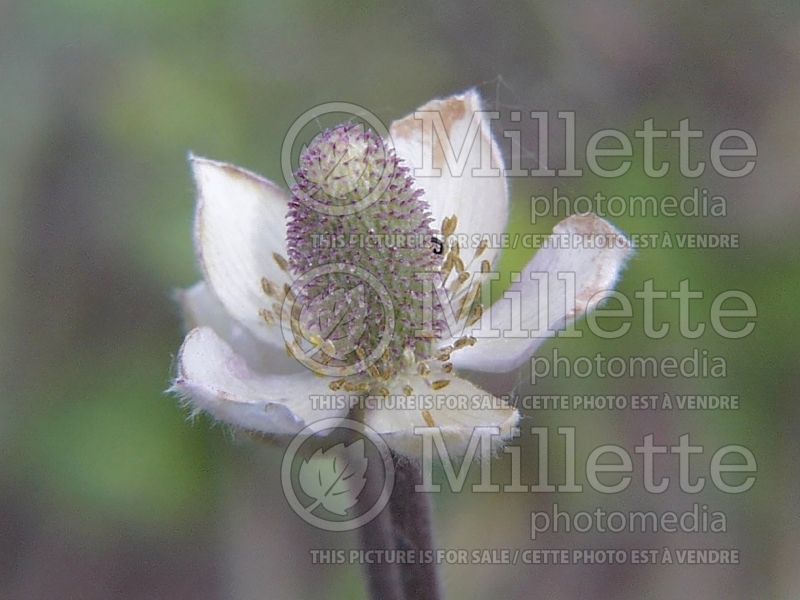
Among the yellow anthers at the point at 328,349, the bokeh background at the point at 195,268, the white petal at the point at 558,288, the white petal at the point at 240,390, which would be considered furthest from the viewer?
the bokeh background at the point at 195,268

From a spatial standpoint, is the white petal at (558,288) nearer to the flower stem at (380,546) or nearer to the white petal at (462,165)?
the white petal at (462,165)

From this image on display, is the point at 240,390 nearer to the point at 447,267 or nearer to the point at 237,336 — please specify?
the point at 237,336

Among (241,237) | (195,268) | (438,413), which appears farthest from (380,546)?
(195,268)

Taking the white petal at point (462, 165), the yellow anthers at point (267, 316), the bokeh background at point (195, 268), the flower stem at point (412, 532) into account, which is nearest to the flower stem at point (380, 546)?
the flower stem at point (412, 532)

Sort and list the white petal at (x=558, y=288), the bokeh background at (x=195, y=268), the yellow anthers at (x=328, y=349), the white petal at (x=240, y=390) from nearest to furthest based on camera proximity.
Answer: the white petal at (x=240, y=390), the white petal at (x=558, y=288), the yellow anthers at (x=328, y=349), the bokeh background at (x=195, y=268)

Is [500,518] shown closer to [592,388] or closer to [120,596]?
[592,388]

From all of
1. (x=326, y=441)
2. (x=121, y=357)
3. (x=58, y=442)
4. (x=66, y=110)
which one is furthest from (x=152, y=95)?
(x=326, y=441)

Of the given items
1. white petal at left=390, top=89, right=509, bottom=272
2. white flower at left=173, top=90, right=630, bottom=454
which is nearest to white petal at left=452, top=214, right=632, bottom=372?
white flower at left=173, top=90, right=630, bottom=454

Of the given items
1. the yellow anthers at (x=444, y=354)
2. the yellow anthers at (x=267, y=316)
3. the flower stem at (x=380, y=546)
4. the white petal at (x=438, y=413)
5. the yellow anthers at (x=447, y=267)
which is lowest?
the flower stem at (x=380, y=546)
